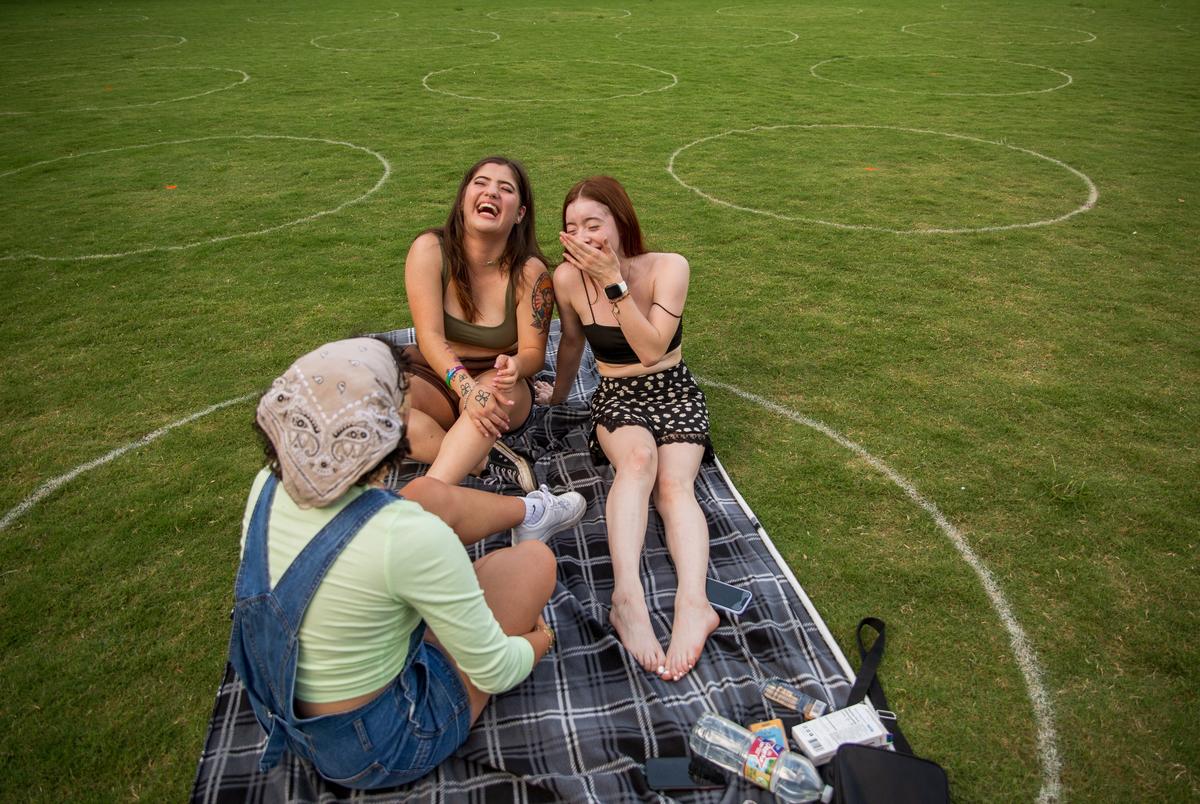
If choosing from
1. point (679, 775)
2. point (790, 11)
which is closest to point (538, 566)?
point (679, 775)

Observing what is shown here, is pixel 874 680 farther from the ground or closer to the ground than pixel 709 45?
closer to the ground

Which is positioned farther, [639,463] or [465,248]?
[465,248]

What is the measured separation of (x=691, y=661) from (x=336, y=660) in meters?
1.45

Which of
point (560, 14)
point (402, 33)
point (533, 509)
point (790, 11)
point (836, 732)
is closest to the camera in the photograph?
point (836, 732)

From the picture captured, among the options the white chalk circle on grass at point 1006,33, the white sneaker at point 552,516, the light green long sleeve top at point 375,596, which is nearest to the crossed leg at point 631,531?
the white sneaker at point 552,516

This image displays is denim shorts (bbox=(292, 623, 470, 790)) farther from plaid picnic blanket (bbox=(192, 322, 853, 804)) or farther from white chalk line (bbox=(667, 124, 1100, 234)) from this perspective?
white chalk line (bbox=(667, 124, 1100, 234))

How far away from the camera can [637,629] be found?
3209mm

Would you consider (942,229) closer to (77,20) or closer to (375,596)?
(375,596)

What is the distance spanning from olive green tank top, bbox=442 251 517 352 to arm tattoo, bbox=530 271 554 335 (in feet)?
0.41

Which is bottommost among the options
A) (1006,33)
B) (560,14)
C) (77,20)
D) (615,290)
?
(77,20)

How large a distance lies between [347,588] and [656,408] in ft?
7.49

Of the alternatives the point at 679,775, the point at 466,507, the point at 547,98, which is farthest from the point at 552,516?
the point at 547,98

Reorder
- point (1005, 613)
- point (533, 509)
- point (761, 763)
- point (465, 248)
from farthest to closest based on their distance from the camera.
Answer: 1. point (465, 248)
2. point (533, 509)
3. point (1005, 613)
4. point (761, 763)

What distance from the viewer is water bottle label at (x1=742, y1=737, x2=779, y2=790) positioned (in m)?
2.64
